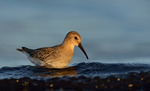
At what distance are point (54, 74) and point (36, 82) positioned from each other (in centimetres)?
327

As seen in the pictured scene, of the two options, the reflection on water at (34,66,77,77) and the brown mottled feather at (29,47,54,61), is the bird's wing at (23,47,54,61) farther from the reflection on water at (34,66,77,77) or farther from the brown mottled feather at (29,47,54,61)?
the reflection on water at (34,66,77,77)

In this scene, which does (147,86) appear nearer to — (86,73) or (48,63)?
(86,73)

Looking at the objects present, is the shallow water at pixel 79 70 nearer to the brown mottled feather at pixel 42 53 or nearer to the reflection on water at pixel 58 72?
the reflection on water at pixel 58 72

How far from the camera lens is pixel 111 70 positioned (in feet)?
48.5

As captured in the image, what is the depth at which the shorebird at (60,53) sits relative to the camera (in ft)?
47.9

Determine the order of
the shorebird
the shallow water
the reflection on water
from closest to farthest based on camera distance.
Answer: the reflection on water < the shallow water < the shorebird

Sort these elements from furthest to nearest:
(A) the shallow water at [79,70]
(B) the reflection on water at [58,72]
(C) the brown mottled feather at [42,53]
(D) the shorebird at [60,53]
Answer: (C) the brown mottled feather at [42,53]
(D) the shorebird at [60,53]
(A) the shallow water at [79,70]
(B) the reflection on water at [58,72]

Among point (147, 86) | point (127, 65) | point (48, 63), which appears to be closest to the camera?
point (147, 86)

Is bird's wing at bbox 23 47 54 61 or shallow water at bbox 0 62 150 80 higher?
bird's wing at bbox 23 47 54 61

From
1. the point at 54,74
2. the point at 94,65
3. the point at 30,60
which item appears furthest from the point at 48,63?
the point at 94,65

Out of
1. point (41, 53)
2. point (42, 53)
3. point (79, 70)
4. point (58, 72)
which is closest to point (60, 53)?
point (58, 72)

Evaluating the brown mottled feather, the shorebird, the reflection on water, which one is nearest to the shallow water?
the reflection on water

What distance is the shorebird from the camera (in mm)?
14592

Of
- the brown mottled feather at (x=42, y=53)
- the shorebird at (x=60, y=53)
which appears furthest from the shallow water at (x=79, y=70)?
the brown mottled feather at (x=42, y=53)
